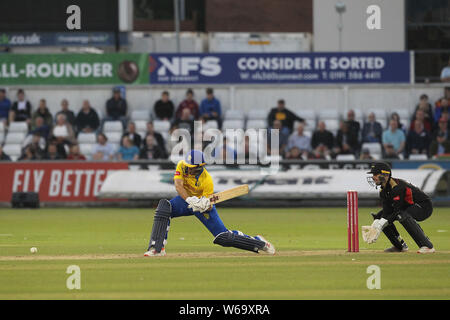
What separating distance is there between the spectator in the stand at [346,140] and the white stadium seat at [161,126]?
215 inches

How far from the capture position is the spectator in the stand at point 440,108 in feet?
103

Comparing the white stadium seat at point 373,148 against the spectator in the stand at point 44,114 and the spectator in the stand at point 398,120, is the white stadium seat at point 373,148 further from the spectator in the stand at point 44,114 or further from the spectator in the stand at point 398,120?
the spectator in the stand at point 44,114

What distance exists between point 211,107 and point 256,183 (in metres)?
4.13

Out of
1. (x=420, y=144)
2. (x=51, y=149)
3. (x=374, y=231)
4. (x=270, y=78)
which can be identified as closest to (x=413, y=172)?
(x=420, y=144)

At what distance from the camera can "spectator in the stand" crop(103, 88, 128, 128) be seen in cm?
3266

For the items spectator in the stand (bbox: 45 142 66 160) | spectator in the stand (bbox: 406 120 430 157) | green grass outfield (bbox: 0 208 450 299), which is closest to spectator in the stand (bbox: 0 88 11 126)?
spectator in the stand (bbox: 45 142 66 160)

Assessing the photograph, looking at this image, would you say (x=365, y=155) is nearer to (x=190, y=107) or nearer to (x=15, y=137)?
(x=190, y=107)

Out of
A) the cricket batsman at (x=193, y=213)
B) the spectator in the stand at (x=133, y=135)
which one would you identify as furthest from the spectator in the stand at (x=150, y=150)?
the cricket batsman at (x=193, y=213)

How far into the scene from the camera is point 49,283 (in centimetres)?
1238

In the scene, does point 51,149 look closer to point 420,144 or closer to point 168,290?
point 420,144
